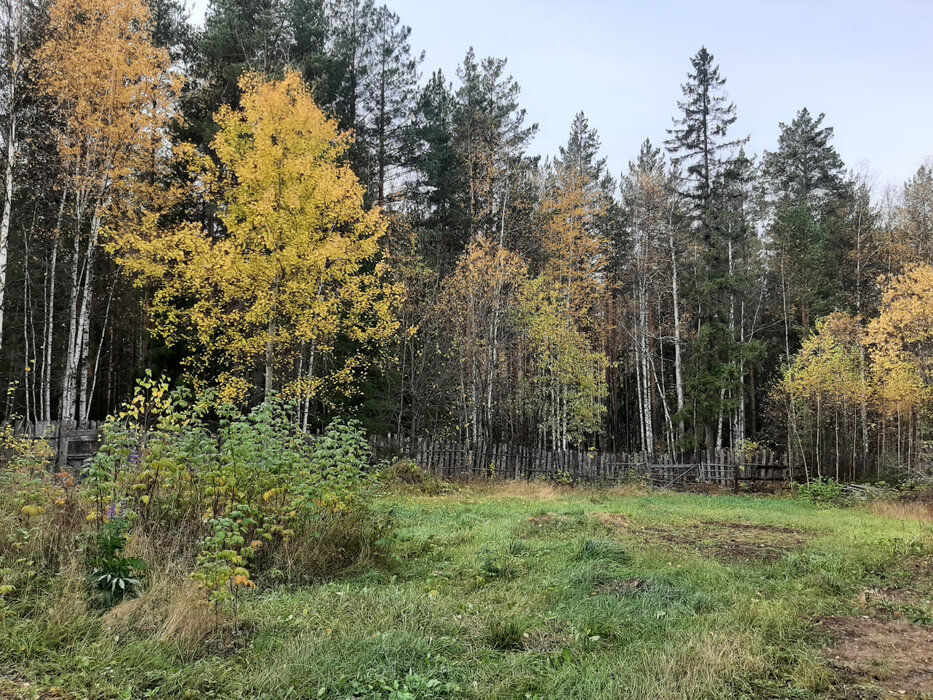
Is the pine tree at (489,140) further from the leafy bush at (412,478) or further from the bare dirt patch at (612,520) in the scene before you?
the bare dirt patch at (612,520)

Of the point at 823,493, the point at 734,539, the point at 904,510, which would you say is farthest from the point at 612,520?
the point at 823,493

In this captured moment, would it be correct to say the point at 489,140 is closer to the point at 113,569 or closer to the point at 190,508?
the point at 190,508

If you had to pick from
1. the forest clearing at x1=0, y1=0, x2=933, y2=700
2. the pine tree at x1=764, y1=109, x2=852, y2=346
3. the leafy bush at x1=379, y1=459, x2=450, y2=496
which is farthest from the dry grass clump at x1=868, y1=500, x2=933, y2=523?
the pine tree at x1=764, y1=109, x2=852, y2=346

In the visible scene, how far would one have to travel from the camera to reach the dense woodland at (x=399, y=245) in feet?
41.6

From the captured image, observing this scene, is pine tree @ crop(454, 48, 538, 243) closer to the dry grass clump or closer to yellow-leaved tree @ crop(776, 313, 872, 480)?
yellow-leaved tree @ crop(776, 313, 872, 480)

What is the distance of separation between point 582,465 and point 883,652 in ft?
45.1

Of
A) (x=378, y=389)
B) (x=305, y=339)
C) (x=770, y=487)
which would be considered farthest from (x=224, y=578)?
(x=770, y=487)

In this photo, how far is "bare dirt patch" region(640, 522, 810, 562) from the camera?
22.6 feet

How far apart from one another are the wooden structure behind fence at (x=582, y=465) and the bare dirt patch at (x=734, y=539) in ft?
24.6

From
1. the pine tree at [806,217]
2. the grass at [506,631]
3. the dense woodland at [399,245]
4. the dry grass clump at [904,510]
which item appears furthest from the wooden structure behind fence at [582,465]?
the grass at [506,631]

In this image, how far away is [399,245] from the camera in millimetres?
20078

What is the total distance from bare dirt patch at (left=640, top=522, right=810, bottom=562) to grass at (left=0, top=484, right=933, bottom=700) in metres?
0.09

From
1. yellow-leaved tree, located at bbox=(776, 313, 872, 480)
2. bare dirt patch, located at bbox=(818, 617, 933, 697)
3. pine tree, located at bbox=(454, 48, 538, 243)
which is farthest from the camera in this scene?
pine tree, located at bbox=(454, 48, 538, 243)

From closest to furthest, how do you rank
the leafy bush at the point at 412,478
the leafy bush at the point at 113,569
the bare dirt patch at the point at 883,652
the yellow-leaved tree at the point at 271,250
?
the bare dirt patch at the point at 883,652, the leafy bush at the point at 113,569, the yellow-leaved tree at the point at 271,250, the leafy bush at the point at 412,478
